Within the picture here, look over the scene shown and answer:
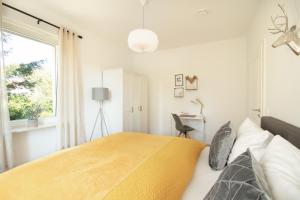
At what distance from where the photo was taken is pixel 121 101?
3.44 metres

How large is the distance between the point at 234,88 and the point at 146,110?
7.12ft

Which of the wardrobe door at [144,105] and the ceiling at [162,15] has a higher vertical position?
the ceiling at [162,15]

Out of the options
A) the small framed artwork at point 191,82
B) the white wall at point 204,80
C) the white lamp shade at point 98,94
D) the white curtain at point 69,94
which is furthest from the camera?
the small framed artwork at point 191,82

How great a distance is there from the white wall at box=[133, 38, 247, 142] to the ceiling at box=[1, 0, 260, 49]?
44 cm

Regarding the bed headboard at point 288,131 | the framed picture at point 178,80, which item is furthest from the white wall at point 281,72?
the framed picture at point 178,80

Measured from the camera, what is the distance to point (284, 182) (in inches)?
27.2

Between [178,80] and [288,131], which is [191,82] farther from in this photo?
[288,131]

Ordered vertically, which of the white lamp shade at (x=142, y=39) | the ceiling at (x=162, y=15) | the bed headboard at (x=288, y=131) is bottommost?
the bed headboard at (x=288, y=131)

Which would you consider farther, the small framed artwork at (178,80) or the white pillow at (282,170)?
the small framed artwork at (178,80)

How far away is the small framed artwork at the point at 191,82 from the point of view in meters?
4.07

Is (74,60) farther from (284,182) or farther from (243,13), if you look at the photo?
(284,182)

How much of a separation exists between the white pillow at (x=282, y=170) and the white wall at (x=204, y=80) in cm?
304

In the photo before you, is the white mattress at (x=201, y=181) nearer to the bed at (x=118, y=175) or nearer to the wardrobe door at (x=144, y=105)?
the bed at (x=118, y=175)

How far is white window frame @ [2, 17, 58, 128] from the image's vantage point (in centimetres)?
220
